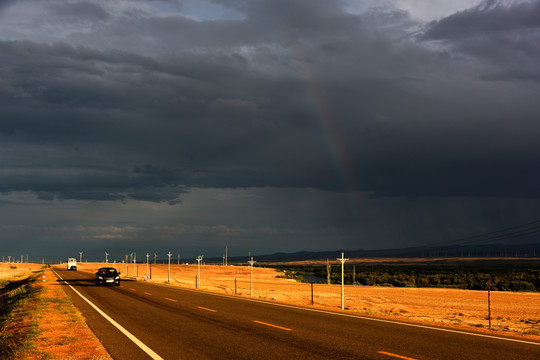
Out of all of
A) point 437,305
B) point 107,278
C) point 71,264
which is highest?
point 107,278

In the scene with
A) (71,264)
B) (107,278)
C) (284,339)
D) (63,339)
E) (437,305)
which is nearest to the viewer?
(284,339)

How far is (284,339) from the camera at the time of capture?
14156mm

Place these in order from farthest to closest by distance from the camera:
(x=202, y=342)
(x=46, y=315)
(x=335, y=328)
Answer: (x=46, y=315)
(x=335, y=328)
(x=202, y=342)

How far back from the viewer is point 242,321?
18938 mm

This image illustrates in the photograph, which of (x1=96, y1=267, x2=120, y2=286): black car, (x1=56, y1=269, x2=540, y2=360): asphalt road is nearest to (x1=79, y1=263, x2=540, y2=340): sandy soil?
(x1=56, y1=269, x2=540, y2=360): asphalt road

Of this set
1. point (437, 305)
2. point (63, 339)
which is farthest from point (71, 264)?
point (63, 339)

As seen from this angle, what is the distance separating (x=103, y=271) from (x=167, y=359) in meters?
44.5

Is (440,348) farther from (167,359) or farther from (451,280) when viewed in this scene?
(451,280)

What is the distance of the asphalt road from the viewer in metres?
11.8

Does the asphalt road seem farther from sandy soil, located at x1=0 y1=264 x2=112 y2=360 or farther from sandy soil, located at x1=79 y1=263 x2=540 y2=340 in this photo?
sandy soil, located at x1=79 y1=263 x2=540 y2=340

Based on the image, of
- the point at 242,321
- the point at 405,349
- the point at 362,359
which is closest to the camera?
the point at 362,359

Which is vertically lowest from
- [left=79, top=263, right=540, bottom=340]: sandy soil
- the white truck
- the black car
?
the white truck

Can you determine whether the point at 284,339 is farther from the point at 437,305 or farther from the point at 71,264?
the point at 71,264

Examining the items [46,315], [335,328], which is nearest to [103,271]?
[46,315]
